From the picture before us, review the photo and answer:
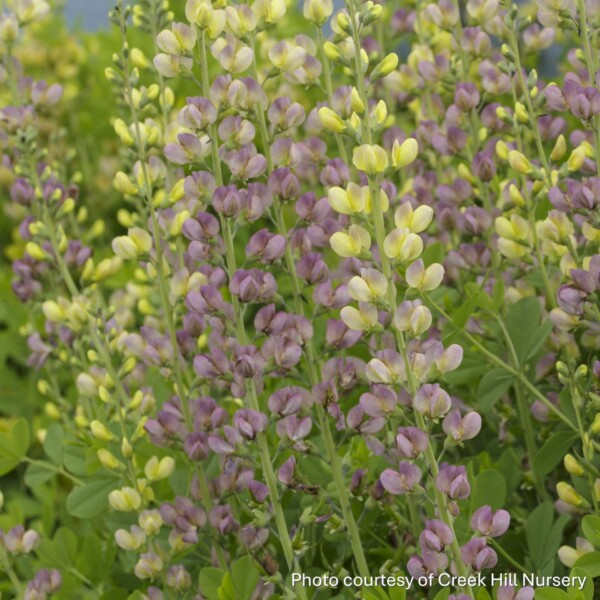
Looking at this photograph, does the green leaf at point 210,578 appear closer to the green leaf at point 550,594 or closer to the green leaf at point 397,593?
the green leaf at point 397,593

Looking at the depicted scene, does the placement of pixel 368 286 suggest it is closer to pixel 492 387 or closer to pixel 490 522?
pixel 490 522

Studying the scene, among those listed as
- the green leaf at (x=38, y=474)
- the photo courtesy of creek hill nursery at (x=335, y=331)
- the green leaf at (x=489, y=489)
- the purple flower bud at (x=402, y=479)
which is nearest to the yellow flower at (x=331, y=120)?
the photo courtesy of creek hill nursery at (x=335, y=331)

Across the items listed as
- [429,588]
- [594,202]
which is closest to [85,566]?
[429,588]

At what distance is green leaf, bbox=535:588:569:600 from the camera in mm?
1048

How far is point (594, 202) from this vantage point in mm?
1173

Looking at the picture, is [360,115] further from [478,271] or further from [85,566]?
[85,566]

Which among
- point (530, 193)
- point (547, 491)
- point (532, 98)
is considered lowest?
point (547, 491)

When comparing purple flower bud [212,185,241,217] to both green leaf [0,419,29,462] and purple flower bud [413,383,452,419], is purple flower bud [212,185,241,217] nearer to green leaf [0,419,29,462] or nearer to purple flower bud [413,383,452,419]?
purple flower bud [413,383,452,419]

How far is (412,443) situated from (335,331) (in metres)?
0.23

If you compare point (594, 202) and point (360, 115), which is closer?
point (360, 115)

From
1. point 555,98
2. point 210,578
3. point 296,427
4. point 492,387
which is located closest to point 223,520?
point 210,578

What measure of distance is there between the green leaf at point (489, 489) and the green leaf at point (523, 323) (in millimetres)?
191

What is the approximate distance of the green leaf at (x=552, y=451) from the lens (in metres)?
1.30

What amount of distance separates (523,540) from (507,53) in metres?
0.66
